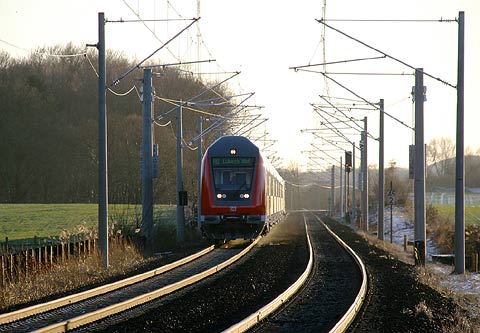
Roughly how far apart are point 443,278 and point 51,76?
5960 centimetres

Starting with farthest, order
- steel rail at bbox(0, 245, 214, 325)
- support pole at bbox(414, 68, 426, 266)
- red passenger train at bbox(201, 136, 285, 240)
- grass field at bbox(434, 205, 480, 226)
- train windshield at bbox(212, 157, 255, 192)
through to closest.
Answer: grass field at bbox(434, 205, 480, 226) → train windshield at bbox(212, 157, 255, 192) → red passenger train at bbox(201, 136, 285, 240) → support pole at bbox(414, 68, 426, 266) → steel rail at bbox(0, 245, 214, 325)

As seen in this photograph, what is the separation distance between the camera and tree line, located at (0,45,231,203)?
60000 millimetres

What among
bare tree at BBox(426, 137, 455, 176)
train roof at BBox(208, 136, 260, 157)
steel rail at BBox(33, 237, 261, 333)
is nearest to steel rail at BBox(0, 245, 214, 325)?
steel rail at BBox(33, 237, 261, 333)

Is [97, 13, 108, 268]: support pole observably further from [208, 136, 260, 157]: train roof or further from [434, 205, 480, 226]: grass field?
[434, 205, 480, 226]: grass field

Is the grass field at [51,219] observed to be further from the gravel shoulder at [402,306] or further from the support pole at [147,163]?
the gravel shoulder at [402,306]

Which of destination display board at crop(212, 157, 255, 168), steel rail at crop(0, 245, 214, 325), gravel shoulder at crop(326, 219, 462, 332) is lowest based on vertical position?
gravel shoulder at crop(326, 219, 462, 332)

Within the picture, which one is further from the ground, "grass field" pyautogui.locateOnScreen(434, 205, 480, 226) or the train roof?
the train roof

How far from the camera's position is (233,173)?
2908 centimetres

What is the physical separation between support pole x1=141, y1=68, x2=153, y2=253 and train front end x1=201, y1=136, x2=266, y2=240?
1.85 meters

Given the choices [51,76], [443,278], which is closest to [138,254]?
[443,278]

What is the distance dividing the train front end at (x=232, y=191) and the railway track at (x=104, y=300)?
5.16 metres

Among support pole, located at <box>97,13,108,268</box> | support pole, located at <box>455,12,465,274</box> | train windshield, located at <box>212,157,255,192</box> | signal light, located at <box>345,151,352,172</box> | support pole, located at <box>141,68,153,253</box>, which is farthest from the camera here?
signal light, located at <box>345,151,352,172</box>

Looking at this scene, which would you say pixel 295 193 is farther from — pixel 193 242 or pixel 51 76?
pixel 193 242

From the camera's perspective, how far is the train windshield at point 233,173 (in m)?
29.0
